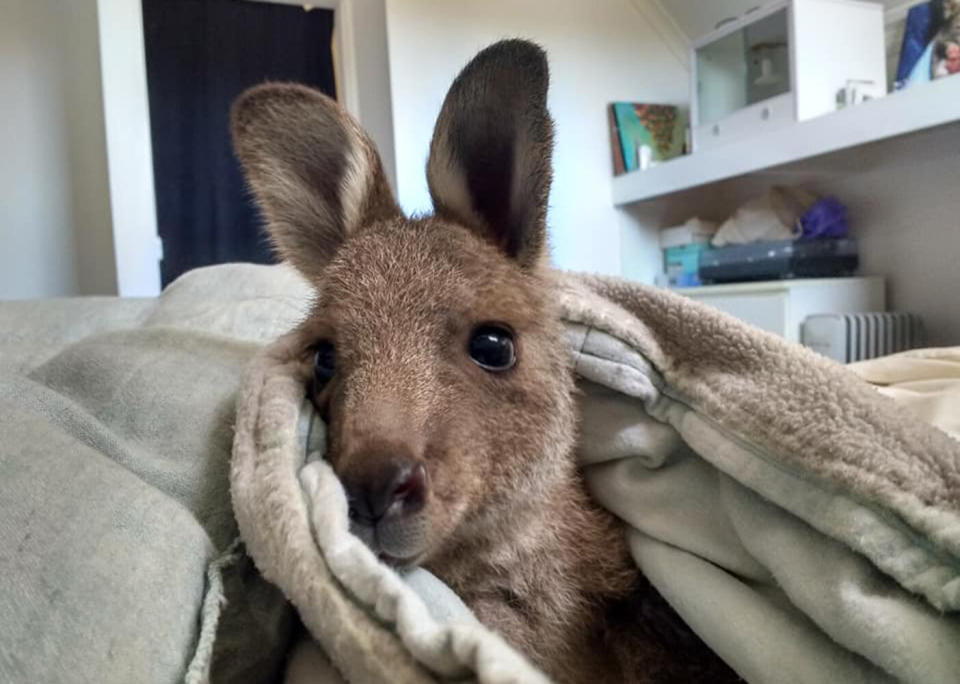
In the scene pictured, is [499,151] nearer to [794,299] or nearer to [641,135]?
[794,299]

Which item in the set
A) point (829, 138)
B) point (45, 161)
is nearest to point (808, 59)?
point (829, 138)

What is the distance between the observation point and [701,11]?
346cm

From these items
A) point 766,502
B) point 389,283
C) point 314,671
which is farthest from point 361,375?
point 766,502

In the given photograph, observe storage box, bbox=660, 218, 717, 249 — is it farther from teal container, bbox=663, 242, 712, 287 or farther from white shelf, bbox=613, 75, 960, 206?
white shelf, bbox=613, 75, 960, 206

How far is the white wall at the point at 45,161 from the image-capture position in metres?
3.43

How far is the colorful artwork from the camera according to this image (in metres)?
3.51

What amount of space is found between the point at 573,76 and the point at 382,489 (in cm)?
332

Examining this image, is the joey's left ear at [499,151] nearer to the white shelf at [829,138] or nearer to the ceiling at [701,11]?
the white shelf at [829,138]

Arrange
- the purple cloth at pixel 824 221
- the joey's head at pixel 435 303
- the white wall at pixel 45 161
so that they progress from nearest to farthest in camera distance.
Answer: the joey's head at pixel 435 303 < the purple cloth at pixel 824 221 < the white wall at pixel 45 161

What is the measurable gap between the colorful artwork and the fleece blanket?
112 inches

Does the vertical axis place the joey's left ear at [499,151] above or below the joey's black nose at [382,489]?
above

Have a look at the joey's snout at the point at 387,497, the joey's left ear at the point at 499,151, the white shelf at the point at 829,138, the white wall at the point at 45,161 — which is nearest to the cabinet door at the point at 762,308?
the white shelf at the point at 829,138

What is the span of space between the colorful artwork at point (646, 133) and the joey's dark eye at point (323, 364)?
3.01 meters

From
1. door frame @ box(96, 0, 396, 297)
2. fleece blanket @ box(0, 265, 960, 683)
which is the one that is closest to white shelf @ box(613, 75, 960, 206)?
door frame @ box(96, 0, 396, 297)
